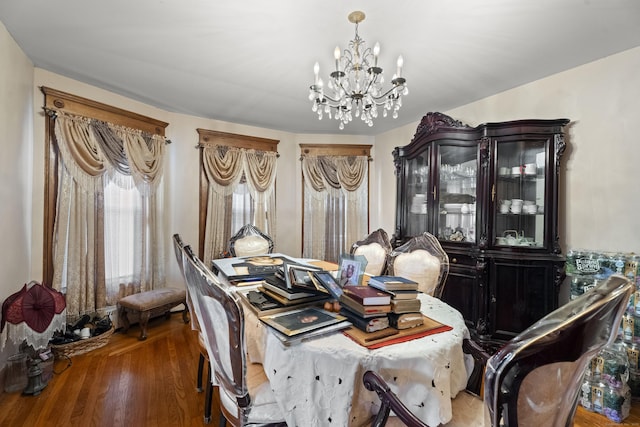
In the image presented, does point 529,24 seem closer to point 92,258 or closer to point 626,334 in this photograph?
point 626,334

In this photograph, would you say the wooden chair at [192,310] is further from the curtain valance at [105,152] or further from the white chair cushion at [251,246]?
the curtain valance at [105,152]

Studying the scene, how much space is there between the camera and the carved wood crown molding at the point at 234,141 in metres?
3.72

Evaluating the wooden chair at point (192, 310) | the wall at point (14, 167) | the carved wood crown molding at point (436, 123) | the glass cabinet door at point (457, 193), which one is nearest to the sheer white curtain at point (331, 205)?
the carved wood crown molding at point (436, 123)

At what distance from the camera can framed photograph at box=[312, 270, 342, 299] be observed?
139 cm

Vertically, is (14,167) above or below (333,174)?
below

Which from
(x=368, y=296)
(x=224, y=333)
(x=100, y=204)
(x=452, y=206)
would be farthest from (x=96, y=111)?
(x=452, y=206)

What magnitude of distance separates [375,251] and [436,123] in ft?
5.11

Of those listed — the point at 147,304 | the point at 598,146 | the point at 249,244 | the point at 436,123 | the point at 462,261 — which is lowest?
the point at 147,304

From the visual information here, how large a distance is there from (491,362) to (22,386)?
3.03m

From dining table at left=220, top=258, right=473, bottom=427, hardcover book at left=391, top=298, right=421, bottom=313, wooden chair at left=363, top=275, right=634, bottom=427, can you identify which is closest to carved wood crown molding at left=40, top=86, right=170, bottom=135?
dining table at left=220, top=258, right=473, bottom=427

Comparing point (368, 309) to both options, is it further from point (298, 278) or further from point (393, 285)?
point (298, 278)

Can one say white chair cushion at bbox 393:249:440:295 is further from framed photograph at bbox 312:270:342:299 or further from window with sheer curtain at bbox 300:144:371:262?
window with sheer curtain at bbox 300:144:371:262

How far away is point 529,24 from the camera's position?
179 cm

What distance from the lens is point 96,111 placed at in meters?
2.81
